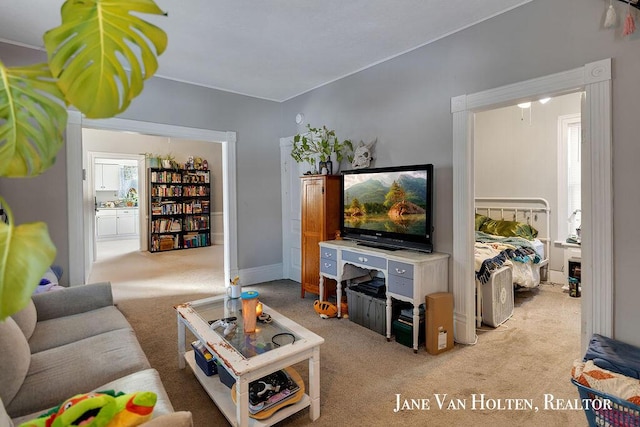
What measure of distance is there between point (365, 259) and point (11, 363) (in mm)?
2384

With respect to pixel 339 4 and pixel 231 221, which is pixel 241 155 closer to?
pixel 231 221

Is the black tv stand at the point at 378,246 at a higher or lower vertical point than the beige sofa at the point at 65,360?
higher

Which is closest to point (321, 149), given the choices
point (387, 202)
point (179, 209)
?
point (387, 202)

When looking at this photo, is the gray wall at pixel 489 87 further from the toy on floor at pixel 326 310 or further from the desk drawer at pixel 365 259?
the toy on floor at pixel 326 310

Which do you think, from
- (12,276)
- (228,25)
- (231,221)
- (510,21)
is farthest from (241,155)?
(12,276)

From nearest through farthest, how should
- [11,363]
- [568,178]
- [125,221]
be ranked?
1. [11,363]
2. [568,178]
3. [125,221]

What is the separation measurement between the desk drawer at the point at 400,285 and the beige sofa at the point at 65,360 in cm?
185

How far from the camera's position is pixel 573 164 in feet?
14.3

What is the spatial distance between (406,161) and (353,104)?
3.33ft

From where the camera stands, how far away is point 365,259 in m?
3.00

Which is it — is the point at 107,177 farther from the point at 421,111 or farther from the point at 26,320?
the point at 421,111

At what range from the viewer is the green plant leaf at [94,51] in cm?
61

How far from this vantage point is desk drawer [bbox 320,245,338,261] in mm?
3289

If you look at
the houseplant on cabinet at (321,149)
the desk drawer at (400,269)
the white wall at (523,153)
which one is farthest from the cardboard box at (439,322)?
the white wall at (523,153)
